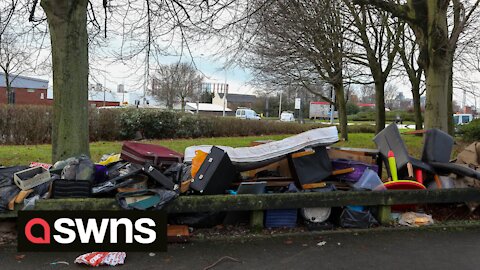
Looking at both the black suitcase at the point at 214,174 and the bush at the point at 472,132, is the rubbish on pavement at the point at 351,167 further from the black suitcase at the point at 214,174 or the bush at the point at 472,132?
the bush at the point at 472,132

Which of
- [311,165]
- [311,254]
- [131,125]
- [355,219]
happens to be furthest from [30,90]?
[311,254]

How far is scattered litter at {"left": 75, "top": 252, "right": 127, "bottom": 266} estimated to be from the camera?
4078 millimetres

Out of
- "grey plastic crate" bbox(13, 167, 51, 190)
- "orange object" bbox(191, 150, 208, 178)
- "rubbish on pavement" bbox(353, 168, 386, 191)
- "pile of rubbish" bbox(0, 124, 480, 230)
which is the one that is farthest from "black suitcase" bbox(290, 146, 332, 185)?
"grey plastic crate" bbox(13, 167, 51, 190)

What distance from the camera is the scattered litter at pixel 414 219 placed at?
5.64 meters

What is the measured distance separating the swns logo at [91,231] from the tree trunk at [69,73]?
8.03ft

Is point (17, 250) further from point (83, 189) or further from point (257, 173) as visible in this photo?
point (257, 173)

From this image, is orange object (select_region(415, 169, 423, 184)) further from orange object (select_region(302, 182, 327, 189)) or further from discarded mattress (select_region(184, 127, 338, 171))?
orange object (select_region(302, 182, 327, 189))

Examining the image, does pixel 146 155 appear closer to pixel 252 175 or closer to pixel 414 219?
pixel 252 175

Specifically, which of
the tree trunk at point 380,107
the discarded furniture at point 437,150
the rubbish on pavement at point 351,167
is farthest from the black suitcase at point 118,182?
the tree trunk at point 380,107

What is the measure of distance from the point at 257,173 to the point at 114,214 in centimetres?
241

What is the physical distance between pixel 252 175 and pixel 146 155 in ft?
5.22

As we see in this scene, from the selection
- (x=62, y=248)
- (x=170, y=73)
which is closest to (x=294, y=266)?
(x=62, y=248)

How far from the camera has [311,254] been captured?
4562 millimetres

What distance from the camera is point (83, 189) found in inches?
192
